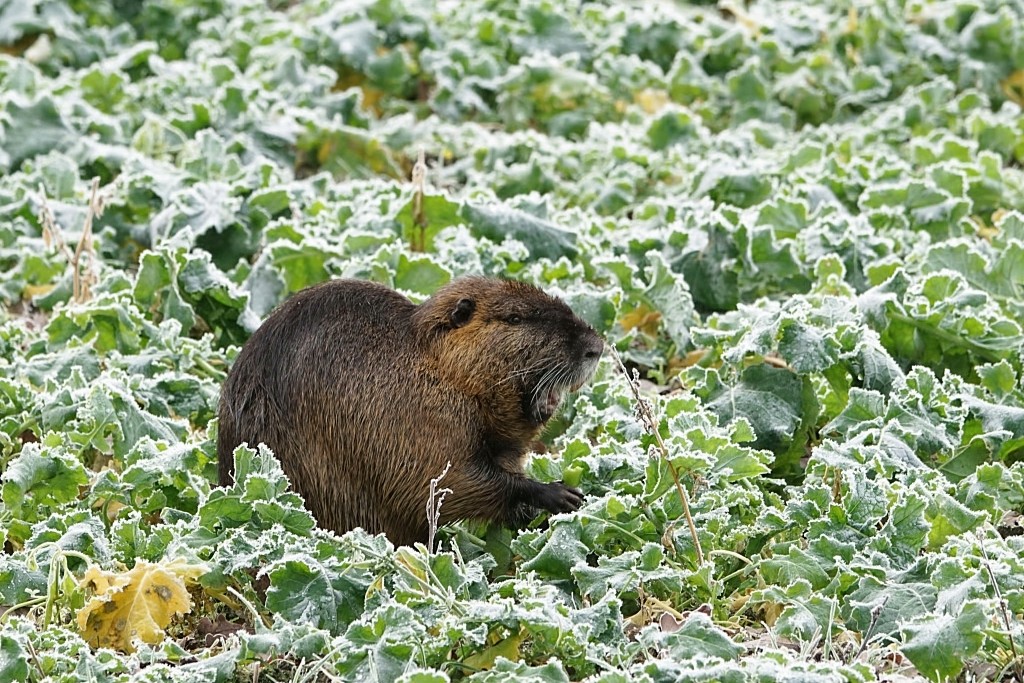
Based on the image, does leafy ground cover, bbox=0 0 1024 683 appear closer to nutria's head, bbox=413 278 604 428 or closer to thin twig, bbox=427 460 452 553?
thin twig, bbox=427 460 452 553

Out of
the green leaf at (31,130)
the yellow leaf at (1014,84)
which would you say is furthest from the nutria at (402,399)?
the yellow leaf at (1014,84)

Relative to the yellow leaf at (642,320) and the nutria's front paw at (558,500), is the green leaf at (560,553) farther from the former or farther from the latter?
the yellow leaf at (642,320)

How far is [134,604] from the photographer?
3.92m

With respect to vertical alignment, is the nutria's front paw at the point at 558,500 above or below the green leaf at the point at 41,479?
above

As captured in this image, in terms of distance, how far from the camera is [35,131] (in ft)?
24.6

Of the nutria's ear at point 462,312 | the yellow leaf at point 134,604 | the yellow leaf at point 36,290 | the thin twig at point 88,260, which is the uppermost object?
the nutria's ear at point 462,312

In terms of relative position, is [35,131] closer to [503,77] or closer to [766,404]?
[503,77]

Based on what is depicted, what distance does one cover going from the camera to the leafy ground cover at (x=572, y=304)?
3729 mm

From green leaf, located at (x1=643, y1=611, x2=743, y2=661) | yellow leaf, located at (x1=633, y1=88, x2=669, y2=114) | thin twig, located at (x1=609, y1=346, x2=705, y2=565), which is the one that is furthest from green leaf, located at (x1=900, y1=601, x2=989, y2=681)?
yellow leaf, located at (x1=633, y1=88, x2=669, y2=114)

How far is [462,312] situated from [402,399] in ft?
1.05

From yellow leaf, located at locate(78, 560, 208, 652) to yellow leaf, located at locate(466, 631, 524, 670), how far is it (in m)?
0.72

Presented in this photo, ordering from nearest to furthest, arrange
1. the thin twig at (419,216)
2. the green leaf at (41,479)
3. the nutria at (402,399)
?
1. the nutria at (402,399)
2. the green leaf at (41,479)
3. the thin twig at (419,216)

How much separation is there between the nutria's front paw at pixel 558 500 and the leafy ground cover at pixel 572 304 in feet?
0.32

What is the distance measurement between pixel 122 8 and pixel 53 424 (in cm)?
572
